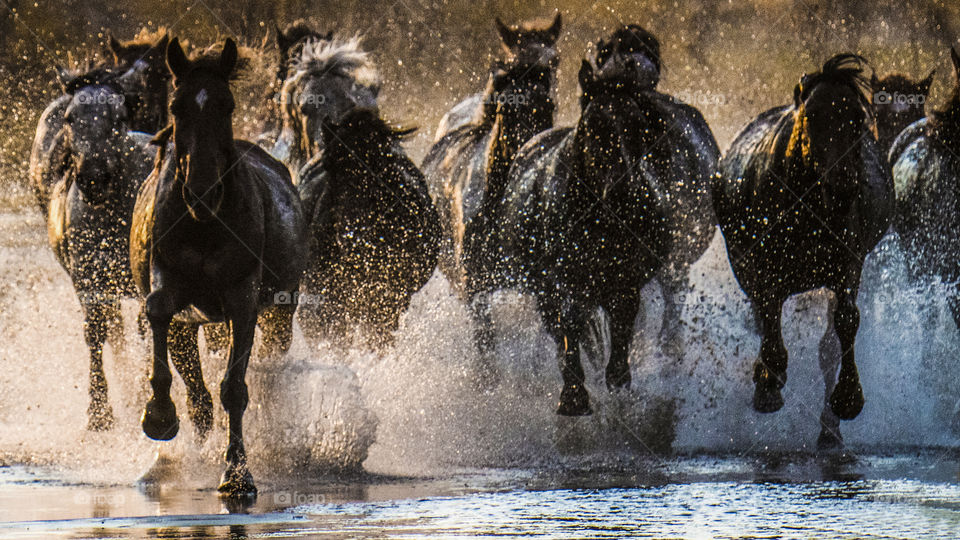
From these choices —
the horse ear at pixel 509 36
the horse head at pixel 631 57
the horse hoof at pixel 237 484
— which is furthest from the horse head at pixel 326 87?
the horse hoof at pixel 237 484

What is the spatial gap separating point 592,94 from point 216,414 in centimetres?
250

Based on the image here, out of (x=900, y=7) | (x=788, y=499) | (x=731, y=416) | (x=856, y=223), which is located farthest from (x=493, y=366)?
(x=900, y=7)

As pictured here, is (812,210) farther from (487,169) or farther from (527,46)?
(527,46)

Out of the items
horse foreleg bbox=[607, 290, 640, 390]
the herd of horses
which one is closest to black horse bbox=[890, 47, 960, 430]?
the herd of horses

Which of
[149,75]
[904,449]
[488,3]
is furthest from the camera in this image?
[488,3]

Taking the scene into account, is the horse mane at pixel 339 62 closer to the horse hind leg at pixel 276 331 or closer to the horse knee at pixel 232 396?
the horse hind leg at pixel 276 331

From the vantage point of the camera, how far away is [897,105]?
13.7 m

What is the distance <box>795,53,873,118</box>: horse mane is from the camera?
10125mm

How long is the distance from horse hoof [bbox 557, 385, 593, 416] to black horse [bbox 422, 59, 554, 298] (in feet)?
5.89

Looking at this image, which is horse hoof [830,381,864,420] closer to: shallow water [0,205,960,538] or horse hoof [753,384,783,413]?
shallow water [0,205,960,538]

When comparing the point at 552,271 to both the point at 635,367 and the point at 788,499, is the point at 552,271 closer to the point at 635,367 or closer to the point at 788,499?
the point at 635,367

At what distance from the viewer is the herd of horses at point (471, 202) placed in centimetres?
870

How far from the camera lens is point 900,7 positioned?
64.4 feet

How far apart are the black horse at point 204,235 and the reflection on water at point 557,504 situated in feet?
1.32
